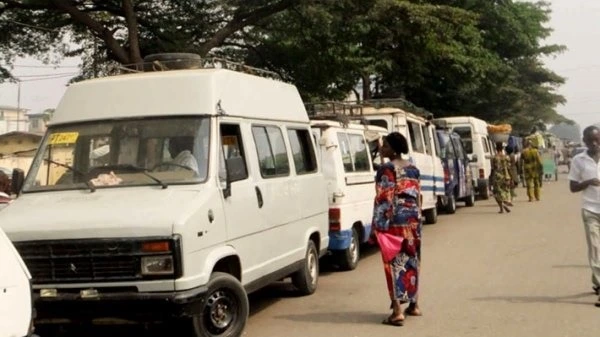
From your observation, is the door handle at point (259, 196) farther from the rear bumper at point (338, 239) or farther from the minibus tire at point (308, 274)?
the rear bumper at point (338, 239)

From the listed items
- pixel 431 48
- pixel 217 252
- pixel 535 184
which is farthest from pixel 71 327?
pixel 535 184

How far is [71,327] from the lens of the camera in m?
6.20

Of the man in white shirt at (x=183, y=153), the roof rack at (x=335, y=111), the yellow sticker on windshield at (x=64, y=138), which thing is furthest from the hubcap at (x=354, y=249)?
the yellow sticker on windshield at (x=64, y=138)

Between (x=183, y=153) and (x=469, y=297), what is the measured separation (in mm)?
3738

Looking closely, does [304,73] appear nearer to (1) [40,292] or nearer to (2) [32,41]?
(2) [32,41]

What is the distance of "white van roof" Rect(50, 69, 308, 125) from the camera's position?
7047mm

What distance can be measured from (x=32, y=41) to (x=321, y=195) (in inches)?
610

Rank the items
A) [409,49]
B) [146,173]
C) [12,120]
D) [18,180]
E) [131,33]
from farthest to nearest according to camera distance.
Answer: [12,120]
[409,49]
[131,33]
[18,180]
[146,173]

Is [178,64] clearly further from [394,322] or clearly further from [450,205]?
[450,205]

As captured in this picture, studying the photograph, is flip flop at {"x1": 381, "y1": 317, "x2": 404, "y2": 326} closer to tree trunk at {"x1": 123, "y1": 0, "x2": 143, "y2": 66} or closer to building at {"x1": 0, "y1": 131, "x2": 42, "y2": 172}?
tree trunk at {"x1": 123, "y1": 0, "x2": 143, "y2": 66}

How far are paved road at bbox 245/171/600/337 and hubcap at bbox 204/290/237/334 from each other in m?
0.70

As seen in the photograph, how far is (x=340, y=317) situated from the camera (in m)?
7.79

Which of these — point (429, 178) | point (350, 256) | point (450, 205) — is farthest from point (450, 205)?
point (350, 256)

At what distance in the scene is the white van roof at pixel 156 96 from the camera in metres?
7.05
